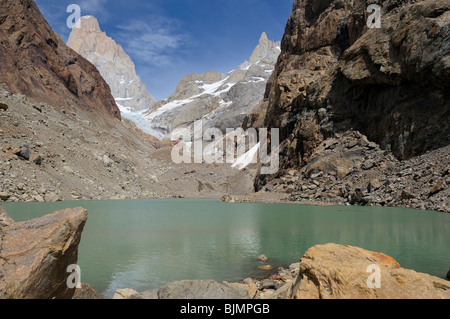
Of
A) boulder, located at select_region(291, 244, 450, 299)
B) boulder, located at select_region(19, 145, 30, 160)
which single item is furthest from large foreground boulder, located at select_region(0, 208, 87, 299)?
boulder, located at select_region(19, 145, 30, 160)

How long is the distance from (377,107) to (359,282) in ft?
117

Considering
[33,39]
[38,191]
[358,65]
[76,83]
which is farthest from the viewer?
[76,83]

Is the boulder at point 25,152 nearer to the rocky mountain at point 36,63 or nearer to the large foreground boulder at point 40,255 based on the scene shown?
the rocky mountain at point 36,63

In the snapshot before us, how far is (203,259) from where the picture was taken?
927 cm

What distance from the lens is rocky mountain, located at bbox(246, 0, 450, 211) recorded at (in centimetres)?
2739

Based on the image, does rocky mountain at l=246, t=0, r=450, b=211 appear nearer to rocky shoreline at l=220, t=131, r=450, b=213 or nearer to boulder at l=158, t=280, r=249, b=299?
rocky shoreline at l=220, t=131, r=450, b=213

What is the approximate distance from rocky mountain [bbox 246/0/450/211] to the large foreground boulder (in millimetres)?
23017

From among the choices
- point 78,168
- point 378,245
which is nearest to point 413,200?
point 378,245

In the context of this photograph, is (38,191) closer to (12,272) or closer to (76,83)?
(12,272)

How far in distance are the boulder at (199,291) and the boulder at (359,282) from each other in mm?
1140

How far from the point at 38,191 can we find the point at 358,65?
3680 cm

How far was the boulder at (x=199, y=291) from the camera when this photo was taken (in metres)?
4.76
